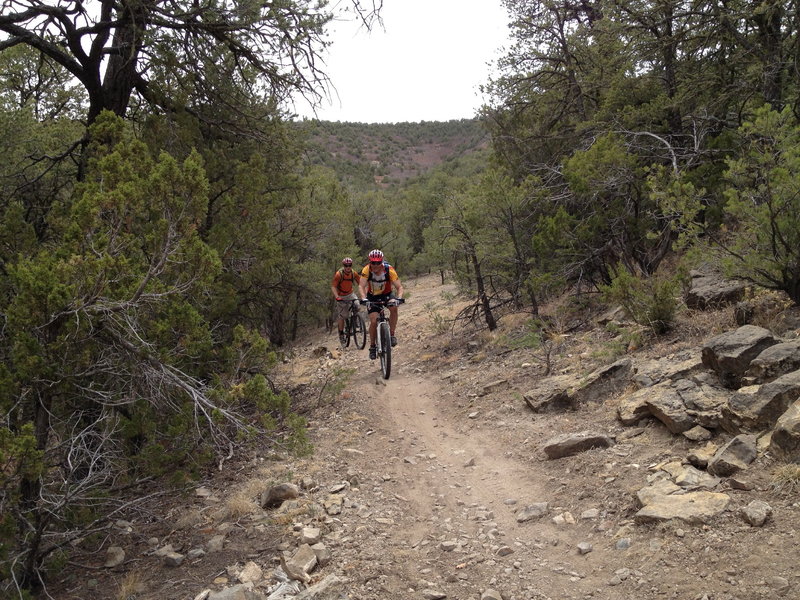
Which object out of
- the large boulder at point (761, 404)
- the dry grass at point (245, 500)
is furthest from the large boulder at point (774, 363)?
the dry grass at point (245, 500)

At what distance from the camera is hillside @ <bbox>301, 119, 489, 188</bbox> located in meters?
66.1

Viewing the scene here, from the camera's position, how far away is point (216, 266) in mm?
4355

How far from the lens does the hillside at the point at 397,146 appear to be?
66062mm

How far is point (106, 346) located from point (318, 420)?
4.04 metres

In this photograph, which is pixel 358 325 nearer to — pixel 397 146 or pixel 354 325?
pixel 354 325

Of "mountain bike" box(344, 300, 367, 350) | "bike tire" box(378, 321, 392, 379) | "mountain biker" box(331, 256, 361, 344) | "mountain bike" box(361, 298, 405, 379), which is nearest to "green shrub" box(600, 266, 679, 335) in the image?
"mountain bike" box(361, 298, 405, 379)

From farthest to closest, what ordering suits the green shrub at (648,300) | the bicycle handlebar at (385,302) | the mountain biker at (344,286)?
the mountain biker at (344,286)
the bicycle handlebar at (385,302)
the green shrub at (648,300)

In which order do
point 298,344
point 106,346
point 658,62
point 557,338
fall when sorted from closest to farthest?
point 106,346 → point 557,338 → point 658,62 → point 298,344

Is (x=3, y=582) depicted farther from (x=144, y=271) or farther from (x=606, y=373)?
(x=606, y=373)

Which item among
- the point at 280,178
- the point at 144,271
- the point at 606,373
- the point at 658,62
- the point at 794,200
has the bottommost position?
the point at 606,373

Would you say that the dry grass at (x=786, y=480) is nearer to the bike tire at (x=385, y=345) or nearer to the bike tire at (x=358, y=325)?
the bike tire at (x=385, y=345)

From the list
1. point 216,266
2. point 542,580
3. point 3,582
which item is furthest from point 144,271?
point 542,580

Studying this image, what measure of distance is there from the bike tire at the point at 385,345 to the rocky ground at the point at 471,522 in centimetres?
158

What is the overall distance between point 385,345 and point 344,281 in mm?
1788
